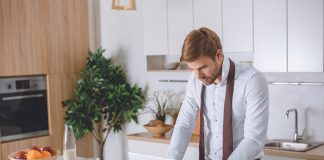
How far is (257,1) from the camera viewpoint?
4.02m

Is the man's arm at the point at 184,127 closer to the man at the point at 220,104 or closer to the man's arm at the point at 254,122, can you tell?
the man at the point at 220,104

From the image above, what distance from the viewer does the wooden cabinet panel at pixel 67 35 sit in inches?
204

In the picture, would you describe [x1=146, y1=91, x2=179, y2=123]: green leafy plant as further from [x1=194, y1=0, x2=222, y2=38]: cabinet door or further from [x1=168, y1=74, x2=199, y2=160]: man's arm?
[x1=168, y1=74, x2=199, y2=160]: man's arm

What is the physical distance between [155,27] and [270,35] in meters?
1.35

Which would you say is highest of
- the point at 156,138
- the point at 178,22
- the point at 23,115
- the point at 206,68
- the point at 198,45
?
the point at 178,22

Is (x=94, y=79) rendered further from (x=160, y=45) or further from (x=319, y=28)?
(x=319, y=28)

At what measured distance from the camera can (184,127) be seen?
8.29ft

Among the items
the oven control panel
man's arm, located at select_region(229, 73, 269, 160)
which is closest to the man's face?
man's arm, located at select_region(229, 73, 269, 160)

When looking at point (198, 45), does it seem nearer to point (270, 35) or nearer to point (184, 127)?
point (184, 127)

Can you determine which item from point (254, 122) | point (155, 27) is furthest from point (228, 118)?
point (155, 27)

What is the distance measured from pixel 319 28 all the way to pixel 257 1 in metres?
0.60

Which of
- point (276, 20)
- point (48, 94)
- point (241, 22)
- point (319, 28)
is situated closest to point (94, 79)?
point (48, 94)

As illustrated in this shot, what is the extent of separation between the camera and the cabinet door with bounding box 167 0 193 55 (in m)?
4.54

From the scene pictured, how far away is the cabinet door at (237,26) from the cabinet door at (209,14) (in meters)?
0.06
